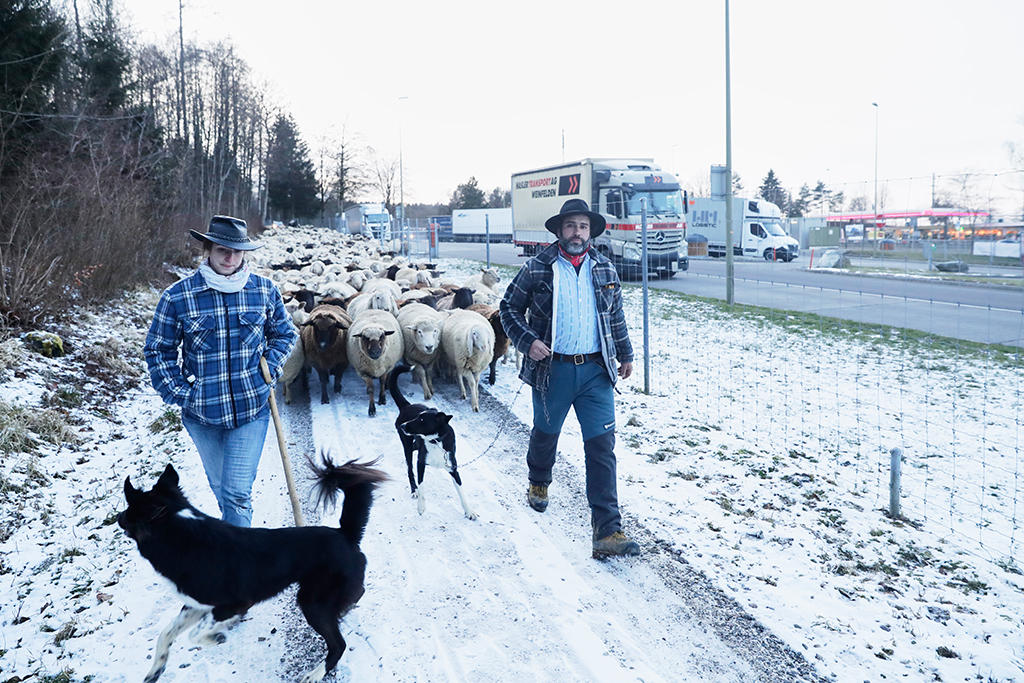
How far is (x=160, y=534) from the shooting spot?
2.95 m

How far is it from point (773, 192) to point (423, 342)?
7267 cm

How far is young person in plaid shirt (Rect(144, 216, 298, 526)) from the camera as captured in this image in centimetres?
353

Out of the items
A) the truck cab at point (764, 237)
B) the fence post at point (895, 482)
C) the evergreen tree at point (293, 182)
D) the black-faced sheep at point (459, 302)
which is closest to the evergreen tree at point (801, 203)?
the truck cab at point (764, 237)

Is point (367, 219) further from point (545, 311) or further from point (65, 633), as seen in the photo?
point (65, 633)

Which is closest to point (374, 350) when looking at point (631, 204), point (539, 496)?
point (539, 496)

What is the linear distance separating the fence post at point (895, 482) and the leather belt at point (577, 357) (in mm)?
2361

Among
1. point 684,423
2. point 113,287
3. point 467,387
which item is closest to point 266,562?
point 684,423

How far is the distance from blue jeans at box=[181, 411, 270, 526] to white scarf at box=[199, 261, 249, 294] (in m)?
0.71

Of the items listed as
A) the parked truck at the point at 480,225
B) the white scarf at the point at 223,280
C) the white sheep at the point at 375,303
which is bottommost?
the white sheep at the point at 375,303

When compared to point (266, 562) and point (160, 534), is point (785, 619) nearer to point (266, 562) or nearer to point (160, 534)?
point (266, 562)

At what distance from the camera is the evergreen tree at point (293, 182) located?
62.5 metres

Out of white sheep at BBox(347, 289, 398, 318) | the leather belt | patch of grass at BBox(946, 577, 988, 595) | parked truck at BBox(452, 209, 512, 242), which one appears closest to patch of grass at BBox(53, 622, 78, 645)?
the leather belt

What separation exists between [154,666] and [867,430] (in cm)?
672

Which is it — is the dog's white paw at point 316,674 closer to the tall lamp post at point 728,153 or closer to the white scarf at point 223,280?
the white scarf at point 223,280
